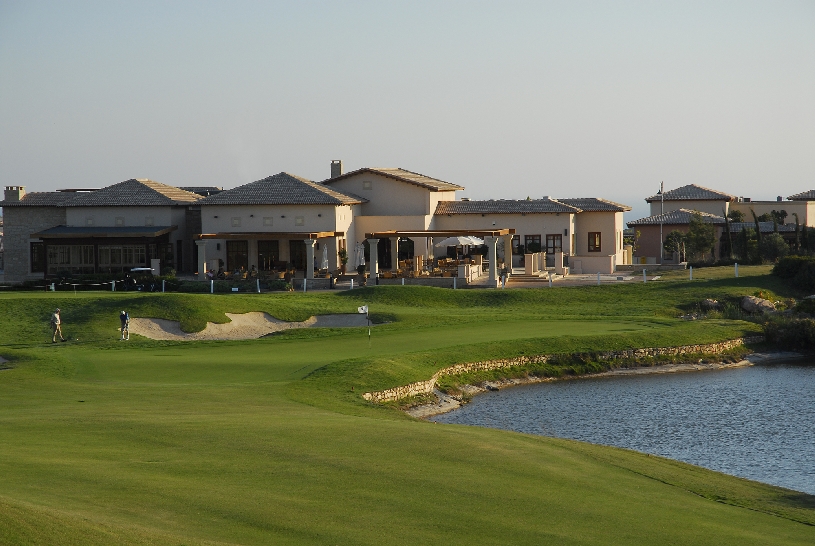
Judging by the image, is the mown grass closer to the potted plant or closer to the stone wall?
the potted plant

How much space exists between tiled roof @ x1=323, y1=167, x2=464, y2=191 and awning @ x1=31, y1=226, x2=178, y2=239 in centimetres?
1158

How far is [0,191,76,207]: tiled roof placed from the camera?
64.0 m

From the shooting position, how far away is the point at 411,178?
67812mm

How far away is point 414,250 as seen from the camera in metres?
64.6

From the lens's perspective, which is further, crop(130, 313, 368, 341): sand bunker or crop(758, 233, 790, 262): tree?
crop(758, 233, 790, 262): tree

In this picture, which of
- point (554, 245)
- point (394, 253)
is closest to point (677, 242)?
point (554, 245)

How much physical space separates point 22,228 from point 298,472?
53.3 meters

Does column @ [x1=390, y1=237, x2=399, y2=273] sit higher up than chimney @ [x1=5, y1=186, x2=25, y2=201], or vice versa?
chimney @ [x1=5, y1=186, x2=25, y2=201]

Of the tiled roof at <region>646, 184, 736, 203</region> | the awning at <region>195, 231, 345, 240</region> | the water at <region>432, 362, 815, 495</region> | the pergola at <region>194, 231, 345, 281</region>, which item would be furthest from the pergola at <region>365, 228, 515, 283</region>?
the tiled roof at <region>646, 184, 736, 203</region>

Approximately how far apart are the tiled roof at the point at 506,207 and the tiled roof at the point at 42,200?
74.7 feet

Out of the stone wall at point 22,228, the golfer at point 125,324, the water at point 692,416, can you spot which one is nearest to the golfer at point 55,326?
the golfer at point 125,324

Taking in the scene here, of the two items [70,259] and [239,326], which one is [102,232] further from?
[239,326]

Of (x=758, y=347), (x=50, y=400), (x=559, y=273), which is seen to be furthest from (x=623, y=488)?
(x=559, y=273)

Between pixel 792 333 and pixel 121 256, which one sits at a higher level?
pixel 121 256
